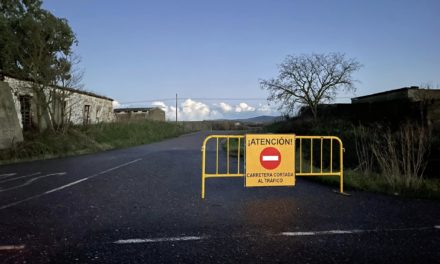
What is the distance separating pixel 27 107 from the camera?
914 inches

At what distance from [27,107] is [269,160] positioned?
2230 centimetres

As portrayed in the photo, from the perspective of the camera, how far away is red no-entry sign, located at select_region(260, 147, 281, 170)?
7211mm

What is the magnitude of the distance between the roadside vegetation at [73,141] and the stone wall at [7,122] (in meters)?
0.57

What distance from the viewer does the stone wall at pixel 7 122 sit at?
1589cm

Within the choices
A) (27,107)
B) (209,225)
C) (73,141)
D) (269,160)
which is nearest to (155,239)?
(209,225)

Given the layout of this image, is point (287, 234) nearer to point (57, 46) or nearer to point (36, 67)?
point (36, 67)

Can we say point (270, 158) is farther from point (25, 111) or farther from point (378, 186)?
point (25, 111)

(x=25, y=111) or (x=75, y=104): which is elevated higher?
(x=75, y=104)

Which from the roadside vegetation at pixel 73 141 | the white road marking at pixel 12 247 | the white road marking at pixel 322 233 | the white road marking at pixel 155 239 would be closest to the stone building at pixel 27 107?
the roadside vegetation at pixel 73 141

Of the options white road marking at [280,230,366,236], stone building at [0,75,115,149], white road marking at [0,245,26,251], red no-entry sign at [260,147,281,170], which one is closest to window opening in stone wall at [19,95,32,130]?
stone building at [0,75,115,149]

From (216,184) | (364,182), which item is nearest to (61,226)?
(216,184)

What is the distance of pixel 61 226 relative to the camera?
496cm

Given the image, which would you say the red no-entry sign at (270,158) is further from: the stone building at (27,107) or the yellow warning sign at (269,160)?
the stone building at (27,107)

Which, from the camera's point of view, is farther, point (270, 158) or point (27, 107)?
point (27, 107)
